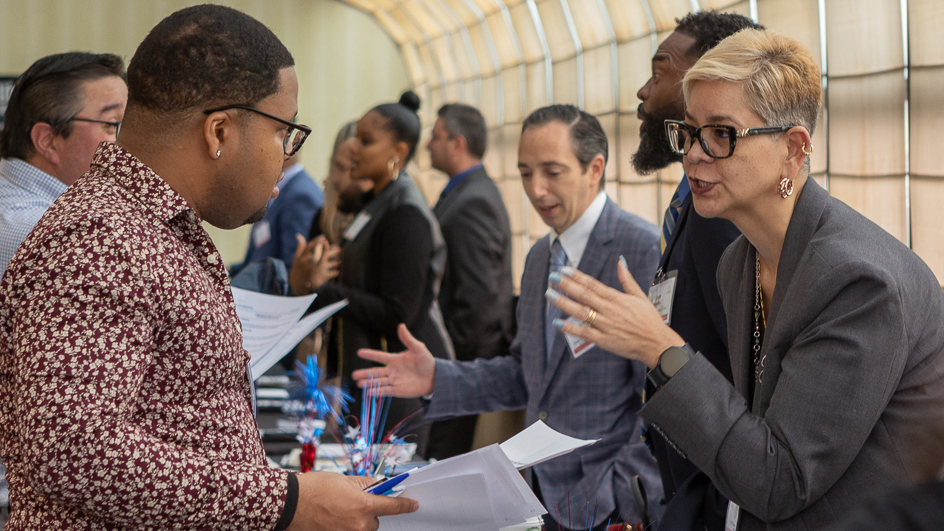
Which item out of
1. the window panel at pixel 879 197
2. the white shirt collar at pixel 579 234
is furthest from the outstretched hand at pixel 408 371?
the window panel at pixel 879 197

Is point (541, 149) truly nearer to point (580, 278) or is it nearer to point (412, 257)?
point (412, 257)

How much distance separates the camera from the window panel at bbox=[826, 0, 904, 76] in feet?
8.21

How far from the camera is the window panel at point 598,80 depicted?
477 cm

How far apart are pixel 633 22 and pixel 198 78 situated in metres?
3.73

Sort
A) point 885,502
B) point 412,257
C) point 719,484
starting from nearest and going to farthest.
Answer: point 885,502, point 719,484, point 412,257

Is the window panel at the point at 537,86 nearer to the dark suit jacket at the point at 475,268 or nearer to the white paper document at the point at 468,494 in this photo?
the dark suit jacket at the point at 475,268

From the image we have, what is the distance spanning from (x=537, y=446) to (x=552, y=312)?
38.5 inches

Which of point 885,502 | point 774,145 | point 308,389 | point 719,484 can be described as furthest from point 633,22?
point 885,502

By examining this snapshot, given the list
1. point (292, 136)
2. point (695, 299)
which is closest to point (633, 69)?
point (695, 299)

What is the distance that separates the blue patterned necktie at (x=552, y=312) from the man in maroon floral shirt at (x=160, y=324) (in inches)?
45.6

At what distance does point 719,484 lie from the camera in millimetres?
1300

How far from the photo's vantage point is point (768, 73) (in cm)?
141

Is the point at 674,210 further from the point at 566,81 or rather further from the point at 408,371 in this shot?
the point at 566,81

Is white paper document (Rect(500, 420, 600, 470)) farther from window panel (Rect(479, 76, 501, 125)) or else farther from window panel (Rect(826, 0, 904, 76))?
window panel (Rect(479, 76, 501, 125))
